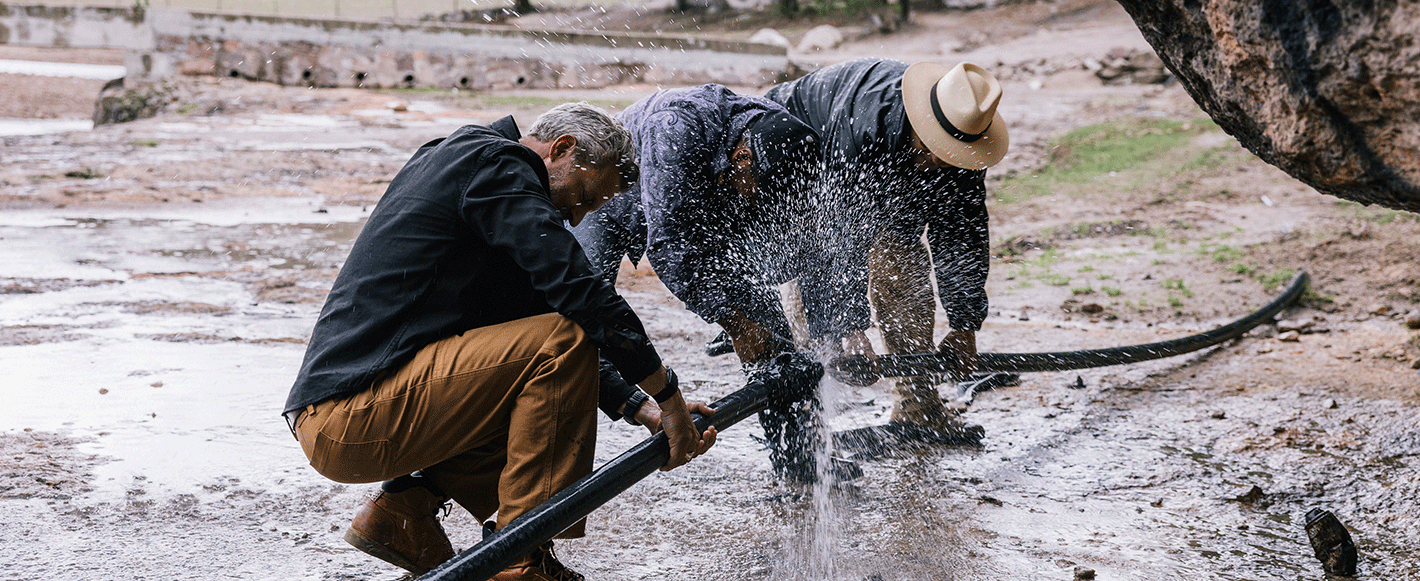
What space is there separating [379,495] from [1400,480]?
10.6 ft

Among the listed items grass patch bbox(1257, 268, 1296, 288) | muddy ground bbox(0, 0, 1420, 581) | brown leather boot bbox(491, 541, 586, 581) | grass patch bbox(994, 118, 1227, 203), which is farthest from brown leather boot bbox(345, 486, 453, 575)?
grass patch bbox(994, 118, 1227, 203)

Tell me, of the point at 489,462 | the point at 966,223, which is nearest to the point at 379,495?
the point at 489,462

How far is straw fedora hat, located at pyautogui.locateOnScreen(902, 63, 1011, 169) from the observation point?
3.30m

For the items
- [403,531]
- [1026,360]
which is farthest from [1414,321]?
[403,531]

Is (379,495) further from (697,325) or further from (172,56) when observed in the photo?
(172,56)

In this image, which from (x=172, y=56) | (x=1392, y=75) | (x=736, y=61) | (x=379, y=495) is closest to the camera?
(x=1392, y=75)

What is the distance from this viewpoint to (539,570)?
2.39m

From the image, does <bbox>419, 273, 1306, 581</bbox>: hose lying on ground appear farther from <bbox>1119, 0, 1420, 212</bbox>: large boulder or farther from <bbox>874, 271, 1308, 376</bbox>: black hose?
<bbox>1119, 0, 1420, 212</bbox>: large boulder

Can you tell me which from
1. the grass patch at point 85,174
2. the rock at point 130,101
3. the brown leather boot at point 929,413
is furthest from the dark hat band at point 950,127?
the rock at point 130,101

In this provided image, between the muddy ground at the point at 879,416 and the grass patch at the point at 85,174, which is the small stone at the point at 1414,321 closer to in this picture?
the muddy ground at the point at 879,416

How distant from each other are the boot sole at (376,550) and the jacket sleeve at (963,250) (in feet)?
6.77

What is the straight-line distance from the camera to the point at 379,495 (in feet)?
8.34

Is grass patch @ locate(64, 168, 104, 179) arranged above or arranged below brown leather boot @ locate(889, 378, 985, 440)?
below

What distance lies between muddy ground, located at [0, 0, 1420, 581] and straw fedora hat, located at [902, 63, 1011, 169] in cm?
114
